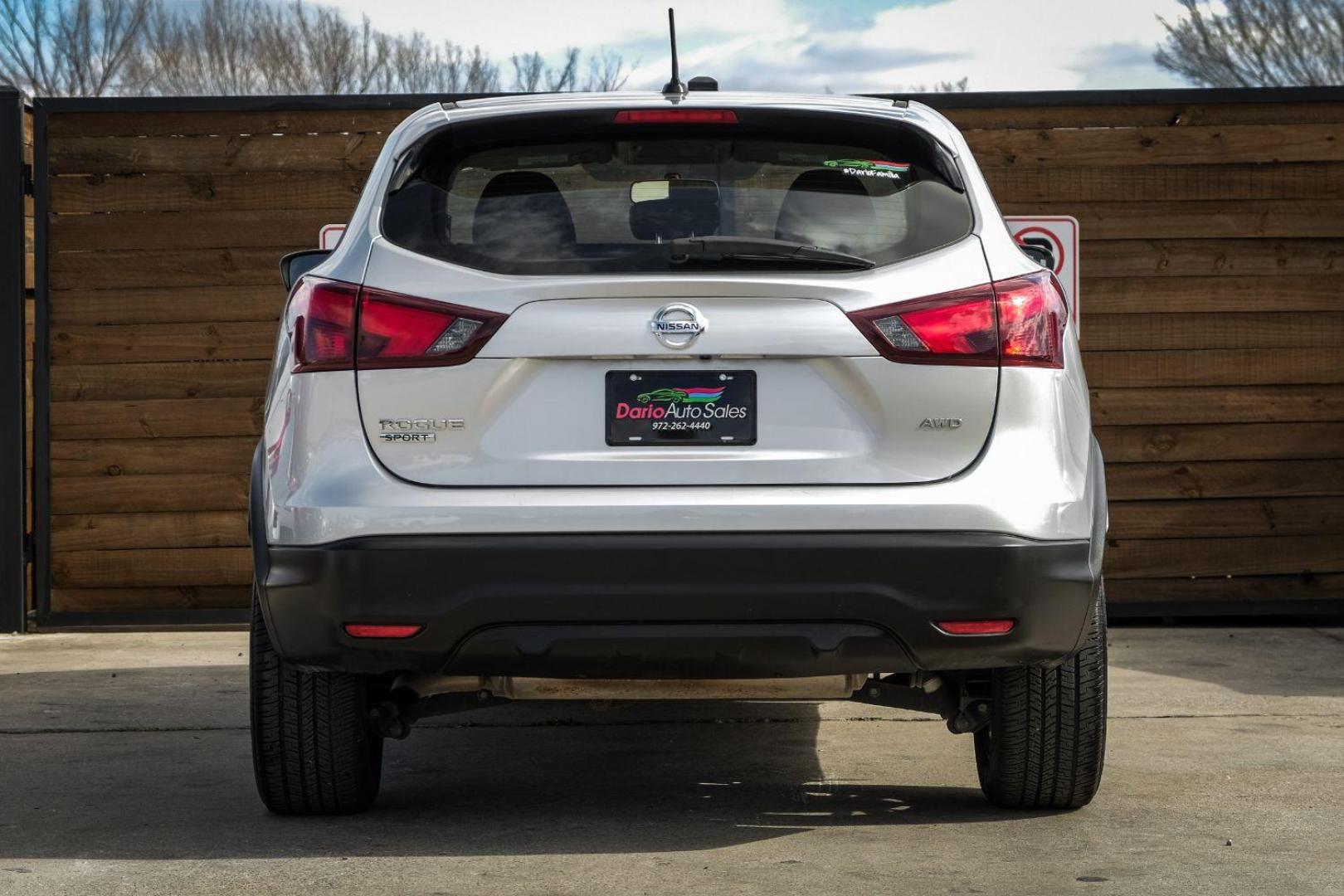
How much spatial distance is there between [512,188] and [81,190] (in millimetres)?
5216

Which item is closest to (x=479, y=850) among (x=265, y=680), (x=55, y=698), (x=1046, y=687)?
(x=265, y=680)

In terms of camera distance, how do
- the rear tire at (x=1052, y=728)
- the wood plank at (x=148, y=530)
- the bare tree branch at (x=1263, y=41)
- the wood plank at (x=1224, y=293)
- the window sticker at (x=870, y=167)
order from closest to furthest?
the window sticker at (x=870, y=167) < the rear tire at (x=1052, y=728) < the wood plank at (x=1224, y=293) < the wood plank at (x=148, y=530) < the bare tree branch at (x=1263, y=41)

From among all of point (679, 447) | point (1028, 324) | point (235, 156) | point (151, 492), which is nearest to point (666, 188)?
point (679, 447)

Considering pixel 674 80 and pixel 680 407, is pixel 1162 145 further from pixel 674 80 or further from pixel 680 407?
pixel 680 407

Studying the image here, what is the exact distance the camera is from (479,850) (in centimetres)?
414

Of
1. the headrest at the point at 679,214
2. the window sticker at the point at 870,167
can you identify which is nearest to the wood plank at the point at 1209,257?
the window sticker at the point at 870,167

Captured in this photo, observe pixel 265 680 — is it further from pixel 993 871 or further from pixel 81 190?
pixel 81 190

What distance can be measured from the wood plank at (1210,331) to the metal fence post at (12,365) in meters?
4.99

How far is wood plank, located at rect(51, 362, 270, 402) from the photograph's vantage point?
28.2 ft

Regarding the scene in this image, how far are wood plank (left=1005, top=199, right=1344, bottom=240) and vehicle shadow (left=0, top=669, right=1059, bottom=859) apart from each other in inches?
132

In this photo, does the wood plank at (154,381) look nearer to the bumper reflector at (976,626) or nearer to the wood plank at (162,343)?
the wood plank at (162,343)

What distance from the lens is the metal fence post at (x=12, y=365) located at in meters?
8.43

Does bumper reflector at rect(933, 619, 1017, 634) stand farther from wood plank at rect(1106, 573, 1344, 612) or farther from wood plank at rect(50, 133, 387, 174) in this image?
wood plank at rect(50, 133, 387, 174)

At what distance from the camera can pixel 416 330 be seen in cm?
380
